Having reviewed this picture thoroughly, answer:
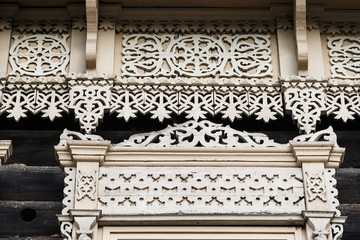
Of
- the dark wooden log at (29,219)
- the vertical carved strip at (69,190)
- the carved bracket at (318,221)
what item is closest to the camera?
the carved bracket at (318,221)

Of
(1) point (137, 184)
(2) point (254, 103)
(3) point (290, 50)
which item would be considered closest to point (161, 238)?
(1) point (137, 184)

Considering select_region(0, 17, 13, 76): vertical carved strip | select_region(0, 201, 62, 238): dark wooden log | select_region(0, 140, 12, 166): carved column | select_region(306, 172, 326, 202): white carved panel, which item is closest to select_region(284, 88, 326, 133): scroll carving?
select_region(306, 172, 326, 202): white carved panel

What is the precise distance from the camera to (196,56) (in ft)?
23.5

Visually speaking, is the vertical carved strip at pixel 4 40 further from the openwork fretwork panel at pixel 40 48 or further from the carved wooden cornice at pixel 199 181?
the carved wooden cornice at pixel 199 181

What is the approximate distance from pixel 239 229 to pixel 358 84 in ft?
5.24

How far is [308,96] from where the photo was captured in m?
6.86

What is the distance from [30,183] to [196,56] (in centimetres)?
166

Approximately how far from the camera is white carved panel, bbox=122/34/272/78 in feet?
23.2

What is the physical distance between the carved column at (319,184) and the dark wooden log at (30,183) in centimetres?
178

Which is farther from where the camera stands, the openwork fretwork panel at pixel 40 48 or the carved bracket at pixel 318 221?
the openwork fretwork panel at pixel 40 48

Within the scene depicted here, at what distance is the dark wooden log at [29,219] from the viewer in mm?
6449

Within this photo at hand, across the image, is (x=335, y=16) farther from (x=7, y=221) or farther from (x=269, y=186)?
(x=7, y=221)

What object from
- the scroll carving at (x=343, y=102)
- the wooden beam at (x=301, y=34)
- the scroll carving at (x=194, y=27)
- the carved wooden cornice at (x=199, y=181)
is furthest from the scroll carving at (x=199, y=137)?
the scroll carving at (x=194, y=27)

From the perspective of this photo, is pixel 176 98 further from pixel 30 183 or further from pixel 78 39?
pixel 30 183
